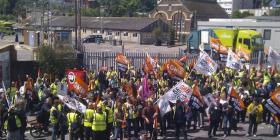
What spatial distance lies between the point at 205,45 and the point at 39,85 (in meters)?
29.4

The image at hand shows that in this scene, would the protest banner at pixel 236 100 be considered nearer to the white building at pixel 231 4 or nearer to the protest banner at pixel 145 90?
the protest banner at pixel 145 90

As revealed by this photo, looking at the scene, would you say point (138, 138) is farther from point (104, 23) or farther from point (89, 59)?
point (104, 23)

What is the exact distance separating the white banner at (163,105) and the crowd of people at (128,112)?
0.27 meters

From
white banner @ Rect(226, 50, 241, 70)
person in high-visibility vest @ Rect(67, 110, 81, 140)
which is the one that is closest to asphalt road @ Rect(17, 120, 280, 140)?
person in high-visibility vest @ Rect(67, 110, 81, 140)

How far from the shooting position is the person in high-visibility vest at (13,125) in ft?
44.7

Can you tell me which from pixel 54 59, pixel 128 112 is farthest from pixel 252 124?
pixel 54 59

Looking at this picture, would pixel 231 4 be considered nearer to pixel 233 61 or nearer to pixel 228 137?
pixel 233 61

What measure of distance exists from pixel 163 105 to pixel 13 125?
5.68m

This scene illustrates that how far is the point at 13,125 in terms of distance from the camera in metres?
13.7

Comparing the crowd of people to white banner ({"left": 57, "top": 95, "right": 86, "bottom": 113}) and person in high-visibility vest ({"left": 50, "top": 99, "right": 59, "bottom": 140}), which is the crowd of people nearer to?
person in high-visibility vest ({"left": 50, "top": 99, "right": 59, "bottom": 140})

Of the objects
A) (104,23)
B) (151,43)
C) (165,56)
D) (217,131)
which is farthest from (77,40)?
(104,23)

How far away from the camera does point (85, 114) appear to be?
14.7m

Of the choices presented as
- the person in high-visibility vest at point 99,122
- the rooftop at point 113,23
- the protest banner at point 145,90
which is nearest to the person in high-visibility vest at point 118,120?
the person in high-visibility vest at point 99,122

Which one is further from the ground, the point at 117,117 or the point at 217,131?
the point at 117,117
